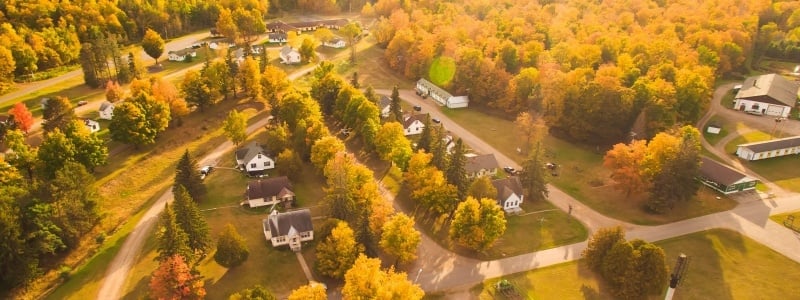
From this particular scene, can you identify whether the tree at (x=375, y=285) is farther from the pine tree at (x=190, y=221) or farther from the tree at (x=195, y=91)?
the tree at (x=195, y=91)

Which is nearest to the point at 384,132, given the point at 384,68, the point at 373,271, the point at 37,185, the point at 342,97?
the point at 342,97

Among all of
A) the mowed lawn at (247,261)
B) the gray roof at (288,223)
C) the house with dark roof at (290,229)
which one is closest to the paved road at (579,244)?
the house with dark roof at (290,229)

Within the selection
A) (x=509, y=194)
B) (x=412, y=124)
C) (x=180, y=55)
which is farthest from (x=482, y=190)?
(x=180, y=55)

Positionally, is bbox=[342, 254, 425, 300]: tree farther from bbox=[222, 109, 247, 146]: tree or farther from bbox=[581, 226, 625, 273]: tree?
bbox=[222, 109, 247, 146]: tree

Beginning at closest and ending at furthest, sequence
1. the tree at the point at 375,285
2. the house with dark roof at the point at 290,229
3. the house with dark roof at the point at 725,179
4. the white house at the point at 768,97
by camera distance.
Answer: the tree at the point at 375,285
the house with dark roof at the point at 290,229
the house with dark roof at the point at 725,179
the white house at the point at 768,97

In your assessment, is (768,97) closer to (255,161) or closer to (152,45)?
(255,161)

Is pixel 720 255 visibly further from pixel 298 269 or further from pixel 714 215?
pixel 298 269
